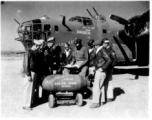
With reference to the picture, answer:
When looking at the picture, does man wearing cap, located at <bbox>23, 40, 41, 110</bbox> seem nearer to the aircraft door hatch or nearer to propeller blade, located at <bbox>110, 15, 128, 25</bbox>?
the aircraft door hatch

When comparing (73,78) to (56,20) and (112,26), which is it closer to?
(56,20)

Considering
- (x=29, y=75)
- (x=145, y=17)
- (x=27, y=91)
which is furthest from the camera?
(x=145, y=17)

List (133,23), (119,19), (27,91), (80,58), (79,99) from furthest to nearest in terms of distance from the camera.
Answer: (119,19), (133,23), (80,58), (79,99), (27,91)

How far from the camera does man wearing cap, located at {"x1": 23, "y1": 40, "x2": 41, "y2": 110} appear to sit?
17.9 feet

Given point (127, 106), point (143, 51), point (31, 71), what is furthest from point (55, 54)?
point (143, 51)

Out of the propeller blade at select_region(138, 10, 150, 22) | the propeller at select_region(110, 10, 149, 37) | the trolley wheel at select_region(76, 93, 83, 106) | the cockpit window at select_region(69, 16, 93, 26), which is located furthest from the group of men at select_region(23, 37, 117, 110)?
the propeller at select_region(110, 10, 149, 37)

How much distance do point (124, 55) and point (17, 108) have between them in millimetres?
9153

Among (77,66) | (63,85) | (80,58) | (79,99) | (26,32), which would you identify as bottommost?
(79,99)

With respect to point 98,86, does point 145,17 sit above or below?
above

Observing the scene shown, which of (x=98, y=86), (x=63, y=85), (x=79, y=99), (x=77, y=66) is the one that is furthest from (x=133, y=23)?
(x=63, y=85)

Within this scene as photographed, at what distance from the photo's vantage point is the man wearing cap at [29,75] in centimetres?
545

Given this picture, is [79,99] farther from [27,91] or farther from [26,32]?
[26,32]

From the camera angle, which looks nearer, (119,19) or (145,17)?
(145,17)

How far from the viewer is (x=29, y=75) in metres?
5.49
